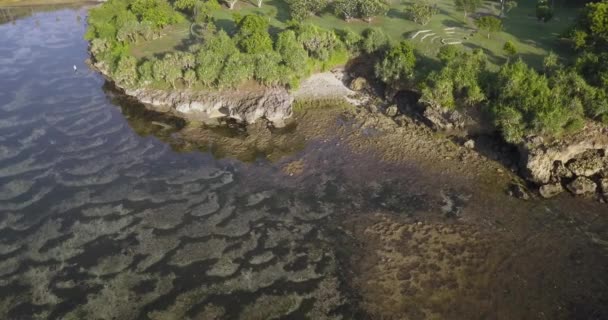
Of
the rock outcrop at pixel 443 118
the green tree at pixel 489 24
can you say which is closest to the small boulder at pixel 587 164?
the rock outcrop at pixel 443 118

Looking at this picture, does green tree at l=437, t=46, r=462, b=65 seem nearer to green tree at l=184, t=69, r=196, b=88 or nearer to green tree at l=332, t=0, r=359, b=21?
green tree at l=332, t=0, r=359, b=21

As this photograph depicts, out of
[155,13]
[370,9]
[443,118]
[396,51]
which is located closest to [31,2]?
[155,13]

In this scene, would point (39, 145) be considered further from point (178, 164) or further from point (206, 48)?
point (206, 48)

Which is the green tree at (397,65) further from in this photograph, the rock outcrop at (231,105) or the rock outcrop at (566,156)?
the rock outcrop at (566,156)

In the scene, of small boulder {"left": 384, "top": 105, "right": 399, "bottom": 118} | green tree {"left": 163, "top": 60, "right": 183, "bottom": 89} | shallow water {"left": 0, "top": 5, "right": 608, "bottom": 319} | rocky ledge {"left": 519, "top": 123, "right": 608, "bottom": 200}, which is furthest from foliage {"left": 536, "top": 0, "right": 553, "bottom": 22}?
green tree {"left": 163, "top": 60, "right": 183, "bottom": 89}

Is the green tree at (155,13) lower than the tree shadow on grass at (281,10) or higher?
higher

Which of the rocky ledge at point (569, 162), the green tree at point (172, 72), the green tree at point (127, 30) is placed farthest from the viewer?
the green tree at point (127, 30)

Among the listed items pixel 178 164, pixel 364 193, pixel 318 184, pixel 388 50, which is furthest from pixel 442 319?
pixel 388 50
